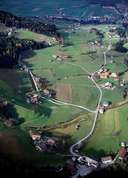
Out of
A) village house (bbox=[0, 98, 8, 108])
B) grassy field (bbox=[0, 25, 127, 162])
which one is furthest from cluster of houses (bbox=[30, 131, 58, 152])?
village house (bbox=[0, 98, 8, 108])

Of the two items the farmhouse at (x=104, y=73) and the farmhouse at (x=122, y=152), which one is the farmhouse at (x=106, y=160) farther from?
the farmhouse at (x=104, y=73)

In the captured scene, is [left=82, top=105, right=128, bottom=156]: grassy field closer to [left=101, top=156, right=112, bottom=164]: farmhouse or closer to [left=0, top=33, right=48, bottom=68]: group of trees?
[left=101, top=156, right=112, bottom=164]: farmhouse

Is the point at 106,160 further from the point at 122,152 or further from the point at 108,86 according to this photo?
the point at 108,86

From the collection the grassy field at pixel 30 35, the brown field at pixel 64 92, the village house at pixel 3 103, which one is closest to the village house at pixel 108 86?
the brown field at pixel 64 92

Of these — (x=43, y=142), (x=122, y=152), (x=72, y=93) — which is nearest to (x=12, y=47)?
(x=72, y=93)

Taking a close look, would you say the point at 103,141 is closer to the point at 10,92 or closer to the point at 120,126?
the point at 120,126
